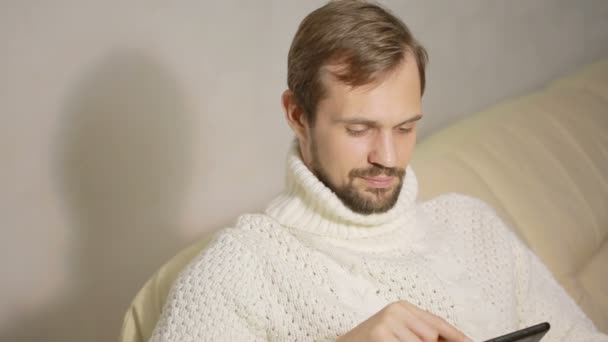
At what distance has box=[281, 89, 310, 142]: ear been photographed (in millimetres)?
1379

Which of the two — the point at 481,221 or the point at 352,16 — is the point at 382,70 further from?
the point at 481,221

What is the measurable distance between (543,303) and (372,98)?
2.03 feet

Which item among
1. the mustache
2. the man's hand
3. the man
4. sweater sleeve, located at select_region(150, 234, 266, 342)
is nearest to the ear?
the man

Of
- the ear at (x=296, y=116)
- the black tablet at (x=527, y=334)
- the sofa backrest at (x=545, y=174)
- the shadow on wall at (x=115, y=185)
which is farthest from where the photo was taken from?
the sofa backrest at (x=545, y=174)

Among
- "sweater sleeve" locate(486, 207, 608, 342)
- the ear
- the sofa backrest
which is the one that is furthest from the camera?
the sofa backrest

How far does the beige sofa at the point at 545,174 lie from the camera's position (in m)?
1.99

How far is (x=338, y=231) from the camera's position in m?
1.37

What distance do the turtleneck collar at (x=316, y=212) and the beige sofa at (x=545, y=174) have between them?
0.50 meters

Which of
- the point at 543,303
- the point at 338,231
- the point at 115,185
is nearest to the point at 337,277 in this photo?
the point at 338,231

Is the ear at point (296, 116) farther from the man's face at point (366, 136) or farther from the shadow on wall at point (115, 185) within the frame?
the shadow on wall at point (115, 185)

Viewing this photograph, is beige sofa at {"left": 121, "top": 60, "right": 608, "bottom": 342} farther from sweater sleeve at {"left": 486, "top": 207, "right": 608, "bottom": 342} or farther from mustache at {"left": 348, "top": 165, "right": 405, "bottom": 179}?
mustache at {"left": 348, "top": 165, "right": 405, "bottom": 179}

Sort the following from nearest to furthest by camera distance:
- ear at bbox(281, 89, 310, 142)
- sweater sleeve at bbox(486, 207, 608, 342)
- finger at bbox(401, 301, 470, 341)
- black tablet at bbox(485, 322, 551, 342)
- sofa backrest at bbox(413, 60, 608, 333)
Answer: black tablet at bbox(485, 322, 551, 342), finger at bbox(401, 301, 470, 341), ear at bbox(281, 89, 310, 142), sweater sleeve at bbox(486, 207, 608, 342), sofa backrest at bbox(413, 60, 608, 333)

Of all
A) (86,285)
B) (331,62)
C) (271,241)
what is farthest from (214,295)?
(86,285)

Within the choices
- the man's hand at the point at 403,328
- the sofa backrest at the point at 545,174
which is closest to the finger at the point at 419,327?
the man's hand at the point at 403,328
